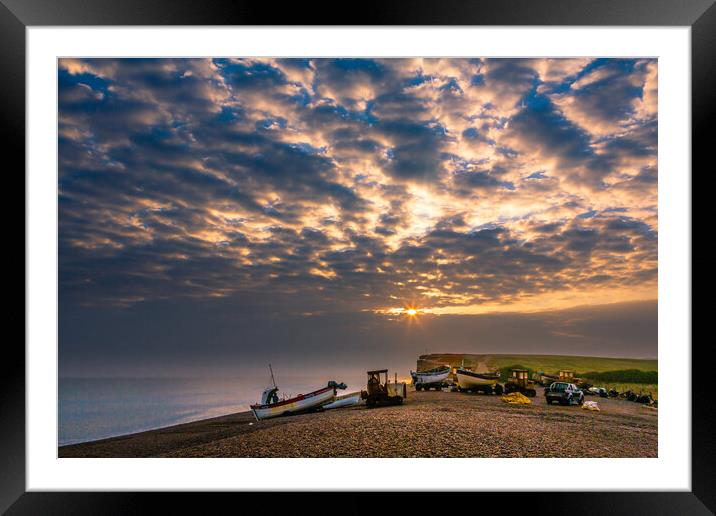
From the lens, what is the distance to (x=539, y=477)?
12.2ft

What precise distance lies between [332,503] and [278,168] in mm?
7455

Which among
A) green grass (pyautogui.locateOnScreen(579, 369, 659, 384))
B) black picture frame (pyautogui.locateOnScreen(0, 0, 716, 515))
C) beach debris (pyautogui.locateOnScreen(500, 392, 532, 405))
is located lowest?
green grass (pyautogui.locateOnScreen(579, 369, 659, 384))

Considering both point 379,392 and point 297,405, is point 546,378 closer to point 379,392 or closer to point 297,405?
point 379,392

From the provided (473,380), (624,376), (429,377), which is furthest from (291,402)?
(624,376)

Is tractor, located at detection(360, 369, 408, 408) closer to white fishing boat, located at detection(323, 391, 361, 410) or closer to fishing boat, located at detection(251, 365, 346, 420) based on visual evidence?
white fishing boat, located at detection(323, 391, 361, 410)

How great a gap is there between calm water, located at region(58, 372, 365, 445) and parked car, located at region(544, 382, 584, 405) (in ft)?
13.3

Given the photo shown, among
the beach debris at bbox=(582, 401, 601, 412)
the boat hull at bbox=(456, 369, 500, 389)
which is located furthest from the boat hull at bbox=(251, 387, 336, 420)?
the beach debris at bbox=(582, 401, 601, 412)

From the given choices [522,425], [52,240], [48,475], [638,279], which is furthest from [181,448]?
[638,279]

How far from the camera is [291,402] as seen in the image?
412 inches

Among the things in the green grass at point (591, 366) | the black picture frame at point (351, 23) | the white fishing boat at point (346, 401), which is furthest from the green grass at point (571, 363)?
the black picture frame at point (351, 23)

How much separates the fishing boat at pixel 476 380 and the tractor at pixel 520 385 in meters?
0.32

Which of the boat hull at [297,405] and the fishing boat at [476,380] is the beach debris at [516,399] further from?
the boat hull at [297,405]

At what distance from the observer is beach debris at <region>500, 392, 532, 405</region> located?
1002 cm

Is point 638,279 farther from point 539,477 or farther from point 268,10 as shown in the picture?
point 268,10
